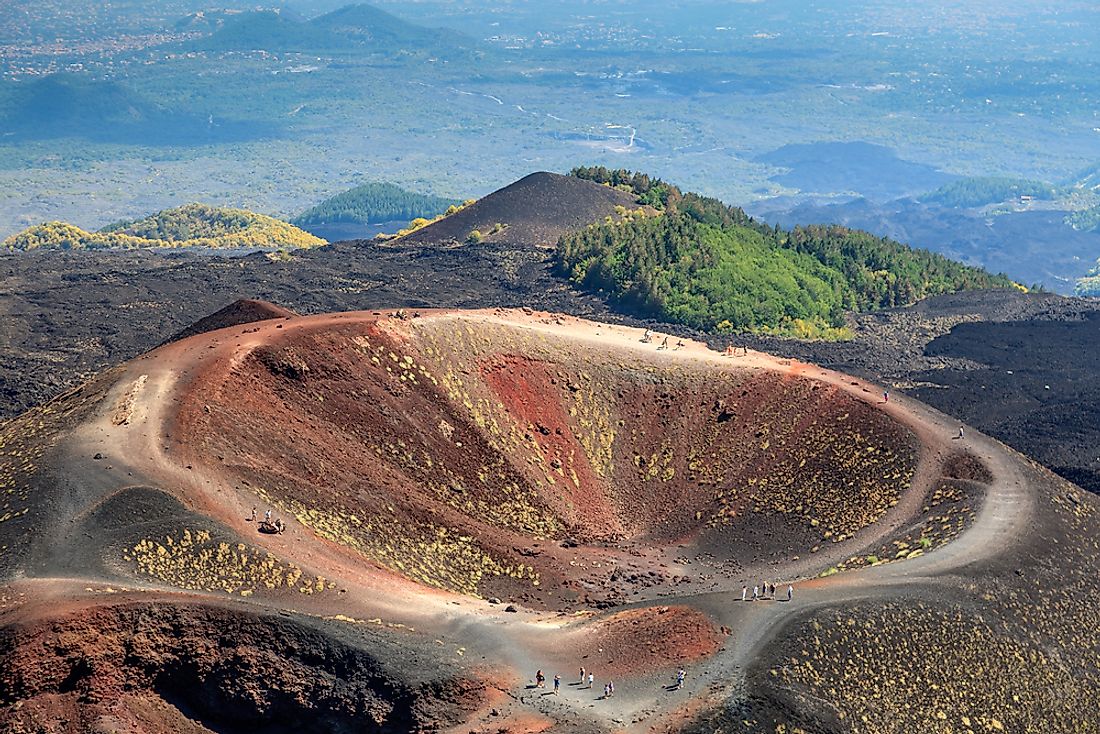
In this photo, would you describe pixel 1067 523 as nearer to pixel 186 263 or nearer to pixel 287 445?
pixel 287 445

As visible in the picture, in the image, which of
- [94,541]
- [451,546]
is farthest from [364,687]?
[451,546]

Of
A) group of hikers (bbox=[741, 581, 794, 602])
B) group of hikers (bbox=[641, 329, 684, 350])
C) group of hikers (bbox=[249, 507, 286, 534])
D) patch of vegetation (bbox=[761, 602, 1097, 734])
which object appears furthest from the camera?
group of hikers (bbox=[641, 329, 684, 350])

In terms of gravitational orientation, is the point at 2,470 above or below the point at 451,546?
above

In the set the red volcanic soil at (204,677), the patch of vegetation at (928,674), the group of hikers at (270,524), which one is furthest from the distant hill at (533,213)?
the red volcanic soil at (204,677)

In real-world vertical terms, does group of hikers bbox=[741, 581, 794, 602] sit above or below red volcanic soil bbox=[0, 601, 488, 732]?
below

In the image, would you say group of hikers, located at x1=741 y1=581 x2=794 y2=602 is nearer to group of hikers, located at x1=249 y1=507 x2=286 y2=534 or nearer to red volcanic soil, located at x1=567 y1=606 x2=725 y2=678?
red volcanic soil, located at x1=567 y1=606 x2=725 y2=678

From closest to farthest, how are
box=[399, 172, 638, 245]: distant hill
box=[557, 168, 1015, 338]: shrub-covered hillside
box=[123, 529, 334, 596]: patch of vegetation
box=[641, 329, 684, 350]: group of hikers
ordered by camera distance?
box=[123, 529, 334, 596]: patch of vegetation → box=[641, 329, 684, 350]: group of hikers → box=[557, 168, 1015, 338]: shrub-covered hillside → box=[399, 172, 638, 245]: distant hill

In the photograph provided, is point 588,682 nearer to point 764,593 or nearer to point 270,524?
point 764,593

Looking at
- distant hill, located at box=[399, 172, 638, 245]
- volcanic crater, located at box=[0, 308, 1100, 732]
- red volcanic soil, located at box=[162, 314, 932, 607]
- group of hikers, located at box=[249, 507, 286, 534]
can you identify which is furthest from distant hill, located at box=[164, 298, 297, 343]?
distant hill, located at box=[399, 172, 638, 245]
